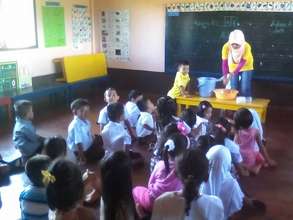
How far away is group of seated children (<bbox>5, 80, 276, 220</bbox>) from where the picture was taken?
1.68 meters

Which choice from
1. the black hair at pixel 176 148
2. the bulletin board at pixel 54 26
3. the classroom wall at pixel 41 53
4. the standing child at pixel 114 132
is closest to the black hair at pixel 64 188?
the black hair at pixel 176 148

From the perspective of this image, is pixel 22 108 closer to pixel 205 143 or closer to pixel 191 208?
pixel 205 143

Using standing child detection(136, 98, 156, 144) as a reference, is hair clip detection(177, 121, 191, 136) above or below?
above

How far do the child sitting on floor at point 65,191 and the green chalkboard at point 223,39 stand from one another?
4785mm

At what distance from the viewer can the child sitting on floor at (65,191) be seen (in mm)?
1563

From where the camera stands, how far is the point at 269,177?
3229mm

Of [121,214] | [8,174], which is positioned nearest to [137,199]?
[121,214]

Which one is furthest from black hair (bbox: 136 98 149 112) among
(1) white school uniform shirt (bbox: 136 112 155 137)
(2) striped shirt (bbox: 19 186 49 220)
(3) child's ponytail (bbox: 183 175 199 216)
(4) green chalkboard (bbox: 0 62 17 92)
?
(3) child's ponytail (bbox: 183 175 199 216)

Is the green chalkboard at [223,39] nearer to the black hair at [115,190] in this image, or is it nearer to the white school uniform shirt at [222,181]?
the white school uniform shirt at [222,181]

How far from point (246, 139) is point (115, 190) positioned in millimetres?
1883

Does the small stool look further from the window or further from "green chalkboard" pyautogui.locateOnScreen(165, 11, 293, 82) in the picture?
"green chalkboard" pyautogui.locateOnScreen(165, 11, 293, 82)

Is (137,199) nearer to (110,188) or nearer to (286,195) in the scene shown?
(110,188)

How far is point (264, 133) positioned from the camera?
176 inches

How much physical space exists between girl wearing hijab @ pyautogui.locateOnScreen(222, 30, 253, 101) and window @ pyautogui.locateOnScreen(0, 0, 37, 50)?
3022 millimetres
